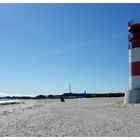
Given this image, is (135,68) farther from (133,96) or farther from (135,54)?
(133,96)

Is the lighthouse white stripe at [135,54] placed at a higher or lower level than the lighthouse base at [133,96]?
higher

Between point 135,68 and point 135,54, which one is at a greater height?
point 135,54

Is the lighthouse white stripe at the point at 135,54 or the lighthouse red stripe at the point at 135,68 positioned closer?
the lighthouse red stripe at the point at 135,68

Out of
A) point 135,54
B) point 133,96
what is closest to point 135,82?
point 133,96

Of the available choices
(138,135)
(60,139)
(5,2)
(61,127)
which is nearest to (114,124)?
(61,127)

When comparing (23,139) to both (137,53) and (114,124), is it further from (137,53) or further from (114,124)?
(137,53)

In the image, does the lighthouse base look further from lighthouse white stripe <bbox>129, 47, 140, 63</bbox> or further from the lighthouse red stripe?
lighthouse white stripe <bbox>129, 47, 140, 63</bbox>

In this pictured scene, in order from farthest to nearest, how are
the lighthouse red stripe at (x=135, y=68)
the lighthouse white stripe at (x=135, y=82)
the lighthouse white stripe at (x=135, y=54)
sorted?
1. the lighthouse white stripe at (x=135, y=82)
2. the lighthouse white stripe at (x=135, y=54)
3. the lighthouse red stripe at (x=135, y=68)

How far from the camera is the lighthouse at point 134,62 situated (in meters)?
22.2

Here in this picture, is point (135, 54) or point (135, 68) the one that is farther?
point (135, 54)

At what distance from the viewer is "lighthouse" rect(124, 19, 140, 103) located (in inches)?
874

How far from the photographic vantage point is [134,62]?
73.5 ft

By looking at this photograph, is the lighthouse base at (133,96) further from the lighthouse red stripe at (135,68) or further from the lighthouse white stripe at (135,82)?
the lighthouse red stripe at (135,68)

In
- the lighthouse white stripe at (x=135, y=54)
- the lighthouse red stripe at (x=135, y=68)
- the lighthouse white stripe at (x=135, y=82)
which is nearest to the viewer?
the lighthouse red stripe at (x=135, y=68)
